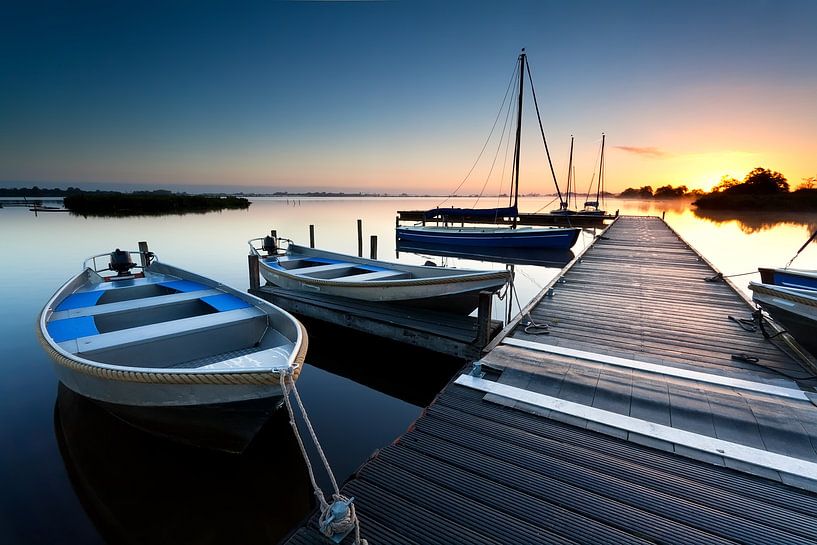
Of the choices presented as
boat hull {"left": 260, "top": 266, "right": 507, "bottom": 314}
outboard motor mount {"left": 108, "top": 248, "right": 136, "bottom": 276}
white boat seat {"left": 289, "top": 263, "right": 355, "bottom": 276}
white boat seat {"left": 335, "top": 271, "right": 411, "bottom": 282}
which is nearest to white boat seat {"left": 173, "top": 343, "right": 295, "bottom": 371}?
boat hull {"left": 260, "top": 266, "right": 507, "bottom": 314}

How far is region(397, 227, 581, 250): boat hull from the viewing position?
21.4 meters

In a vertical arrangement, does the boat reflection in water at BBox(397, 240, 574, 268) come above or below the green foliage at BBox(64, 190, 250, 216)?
below

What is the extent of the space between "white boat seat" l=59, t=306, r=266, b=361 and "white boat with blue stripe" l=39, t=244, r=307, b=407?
0.01 meters

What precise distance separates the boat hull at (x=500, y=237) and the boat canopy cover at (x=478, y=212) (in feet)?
3.73

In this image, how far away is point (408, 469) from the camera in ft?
9.87

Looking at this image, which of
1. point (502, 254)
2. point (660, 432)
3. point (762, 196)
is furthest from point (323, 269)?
point (762, 196)

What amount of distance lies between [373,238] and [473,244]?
8.73 m

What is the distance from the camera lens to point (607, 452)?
3152 millimetres

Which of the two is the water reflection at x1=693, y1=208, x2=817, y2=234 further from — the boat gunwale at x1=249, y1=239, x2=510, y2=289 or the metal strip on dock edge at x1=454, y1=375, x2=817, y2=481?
the metal strip on dock edge at x1=454, y1=375, x2=817, y2=481

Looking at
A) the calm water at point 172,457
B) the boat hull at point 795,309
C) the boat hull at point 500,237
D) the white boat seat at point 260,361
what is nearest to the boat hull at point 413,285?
the calm water at point 172,457

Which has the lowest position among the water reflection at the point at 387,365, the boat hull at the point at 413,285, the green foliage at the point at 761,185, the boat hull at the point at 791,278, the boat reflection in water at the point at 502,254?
the water reflection at the point at 387,365

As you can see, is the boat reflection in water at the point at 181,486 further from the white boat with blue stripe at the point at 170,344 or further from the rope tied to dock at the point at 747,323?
the rope tied to dock at the point at 747,323

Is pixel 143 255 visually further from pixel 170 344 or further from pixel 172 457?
pixel 172 457

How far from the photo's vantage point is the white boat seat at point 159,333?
4.41 m
